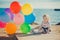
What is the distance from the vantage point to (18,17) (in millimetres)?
1653

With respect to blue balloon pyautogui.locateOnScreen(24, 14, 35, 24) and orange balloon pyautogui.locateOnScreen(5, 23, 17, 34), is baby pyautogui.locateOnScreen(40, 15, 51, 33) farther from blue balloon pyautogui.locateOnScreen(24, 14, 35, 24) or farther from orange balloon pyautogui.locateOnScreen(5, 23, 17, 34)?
orange balloon pyautogui.locateOnScreen(5, 23, 17, 34)

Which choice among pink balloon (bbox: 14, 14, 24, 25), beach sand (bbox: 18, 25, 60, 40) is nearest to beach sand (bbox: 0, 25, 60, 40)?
beach sand (bbox: 18, 25, 60, 40)

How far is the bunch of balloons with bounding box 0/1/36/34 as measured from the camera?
1650mm

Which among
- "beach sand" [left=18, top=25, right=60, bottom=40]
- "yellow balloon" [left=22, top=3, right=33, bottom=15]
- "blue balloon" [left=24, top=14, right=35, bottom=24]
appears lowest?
"beach sand" [left=18, top=25, right=60, bottom=40]

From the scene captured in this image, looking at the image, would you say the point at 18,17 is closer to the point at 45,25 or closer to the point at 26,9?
the point at 26,9

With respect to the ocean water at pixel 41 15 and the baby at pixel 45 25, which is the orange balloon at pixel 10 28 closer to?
the ocean water at pixel 41 15

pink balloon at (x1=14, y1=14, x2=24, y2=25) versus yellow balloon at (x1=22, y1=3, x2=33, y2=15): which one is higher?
yellow balloon at (x1=22, y1=3, x2=33, y2=15)

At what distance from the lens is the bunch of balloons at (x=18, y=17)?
1.65m

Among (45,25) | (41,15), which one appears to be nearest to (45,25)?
(45,25)

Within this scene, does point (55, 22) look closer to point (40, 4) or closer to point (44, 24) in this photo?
point (44, 24)

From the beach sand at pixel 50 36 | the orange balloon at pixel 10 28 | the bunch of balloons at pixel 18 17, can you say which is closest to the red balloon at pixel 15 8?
the bunch of balloons at pixel 18 17

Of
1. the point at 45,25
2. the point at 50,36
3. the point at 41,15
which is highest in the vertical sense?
the point at 41,15

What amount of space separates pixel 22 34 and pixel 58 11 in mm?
413

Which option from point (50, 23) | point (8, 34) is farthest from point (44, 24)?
point (8, 34)
